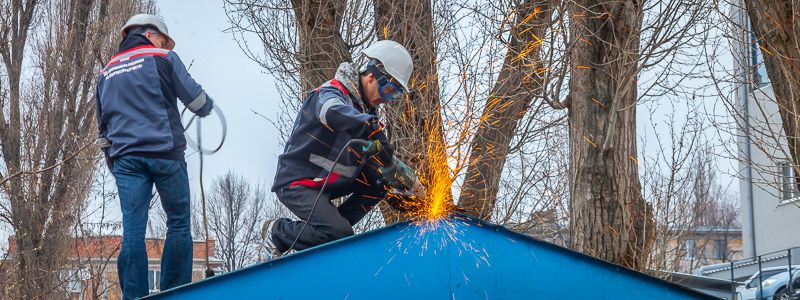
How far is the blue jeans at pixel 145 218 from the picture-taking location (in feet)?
20.8

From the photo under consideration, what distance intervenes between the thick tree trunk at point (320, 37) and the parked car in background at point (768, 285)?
7253 millimetres

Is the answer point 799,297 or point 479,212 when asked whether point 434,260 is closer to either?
point 479,212

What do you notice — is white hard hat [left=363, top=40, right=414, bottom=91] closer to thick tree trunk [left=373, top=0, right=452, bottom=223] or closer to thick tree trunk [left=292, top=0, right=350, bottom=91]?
thick tree trunk [left=373, top=0, right=452, bottom=223]

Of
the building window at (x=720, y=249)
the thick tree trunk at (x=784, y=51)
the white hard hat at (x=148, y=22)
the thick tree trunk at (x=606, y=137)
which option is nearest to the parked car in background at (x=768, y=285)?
the thick tree trunk at (x=606, y=137)

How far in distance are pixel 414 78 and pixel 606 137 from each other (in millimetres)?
2663

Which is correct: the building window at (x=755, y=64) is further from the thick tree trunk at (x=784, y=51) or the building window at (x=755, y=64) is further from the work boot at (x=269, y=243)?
the work boot at (x=269, y=243)

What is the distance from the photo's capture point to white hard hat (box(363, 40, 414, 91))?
21.7 ft

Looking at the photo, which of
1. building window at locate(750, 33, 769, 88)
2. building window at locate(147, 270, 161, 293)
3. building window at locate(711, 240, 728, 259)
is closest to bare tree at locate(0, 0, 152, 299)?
building window at locate(147, 270, 161, 293)

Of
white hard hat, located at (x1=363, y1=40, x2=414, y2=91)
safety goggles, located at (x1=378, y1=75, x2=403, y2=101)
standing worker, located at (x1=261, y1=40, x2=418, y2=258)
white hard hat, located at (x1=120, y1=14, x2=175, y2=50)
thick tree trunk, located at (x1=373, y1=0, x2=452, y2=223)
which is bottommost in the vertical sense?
standing worker, located at (x1=261, y1=40, x2=418, y2=258)

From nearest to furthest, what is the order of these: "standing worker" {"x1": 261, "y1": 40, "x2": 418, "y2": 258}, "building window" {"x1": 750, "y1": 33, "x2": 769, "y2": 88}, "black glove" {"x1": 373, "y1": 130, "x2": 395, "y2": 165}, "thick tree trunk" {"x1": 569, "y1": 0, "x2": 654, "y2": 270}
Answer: "black glove" {"x1": 373, "y1": 130, "x2": 395, "y2": 165} < "standing worker" {"x1": 261, "y1": 40, "x2": 418, "y2": 258} < "building window" {"x1": 750, "y1": 33, "x2": 769, "y2": 88} < "thick tree trunk" {"x1": 569, "y1": 0, "x2": 654, "y2": 270}

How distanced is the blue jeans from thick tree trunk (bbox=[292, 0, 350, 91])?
6.57 m

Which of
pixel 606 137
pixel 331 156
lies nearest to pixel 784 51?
pixel 606 137

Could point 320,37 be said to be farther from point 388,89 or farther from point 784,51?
point 388,89

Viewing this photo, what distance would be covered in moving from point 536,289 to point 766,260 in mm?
18887
